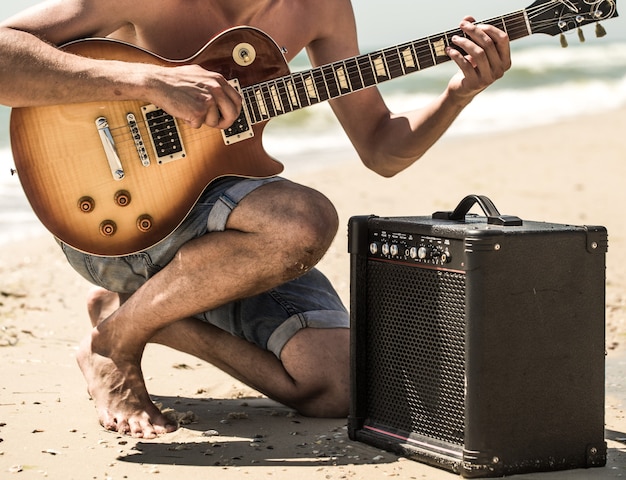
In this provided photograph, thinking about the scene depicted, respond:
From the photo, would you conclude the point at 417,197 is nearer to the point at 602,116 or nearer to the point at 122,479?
the point at 122,479

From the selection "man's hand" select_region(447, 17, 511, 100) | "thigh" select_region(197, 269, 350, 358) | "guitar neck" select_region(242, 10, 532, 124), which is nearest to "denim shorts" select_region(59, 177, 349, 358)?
"thigh" select_region(197, 269, 350, 358)

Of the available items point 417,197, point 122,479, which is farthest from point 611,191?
point 122,479

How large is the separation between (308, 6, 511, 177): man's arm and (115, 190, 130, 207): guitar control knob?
3.09ft

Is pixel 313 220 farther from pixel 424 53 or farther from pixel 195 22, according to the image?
pixel 195 22

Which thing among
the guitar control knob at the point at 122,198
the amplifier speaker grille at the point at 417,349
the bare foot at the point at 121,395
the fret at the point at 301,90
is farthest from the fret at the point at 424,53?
the bare foot at the point at 121,395

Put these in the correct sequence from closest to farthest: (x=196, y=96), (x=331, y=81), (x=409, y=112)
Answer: (x=196, y=96) → (x=331, y=81) → (x=409, y=112)

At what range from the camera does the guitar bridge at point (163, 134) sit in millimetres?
2814

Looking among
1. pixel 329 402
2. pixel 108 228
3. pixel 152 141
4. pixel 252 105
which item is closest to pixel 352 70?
pixel 252 105

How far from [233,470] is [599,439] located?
2.92 feet

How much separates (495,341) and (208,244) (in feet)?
2.88

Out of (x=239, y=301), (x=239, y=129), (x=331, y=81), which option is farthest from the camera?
(x=239, y=301)

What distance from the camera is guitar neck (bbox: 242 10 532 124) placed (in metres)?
2.91

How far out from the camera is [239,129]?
2.89 meters

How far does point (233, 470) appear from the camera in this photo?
2451 mm
